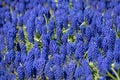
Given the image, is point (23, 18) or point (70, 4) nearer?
point (23, 18)

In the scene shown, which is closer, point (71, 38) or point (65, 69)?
point (65, 69)

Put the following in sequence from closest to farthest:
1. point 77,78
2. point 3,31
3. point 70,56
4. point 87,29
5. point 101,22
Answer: point 77,78
point 70,56
point 87,29
point 101,22
point 3,31

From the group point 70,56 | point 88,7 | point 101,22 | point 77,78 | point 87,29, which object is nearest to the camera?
point 77,78

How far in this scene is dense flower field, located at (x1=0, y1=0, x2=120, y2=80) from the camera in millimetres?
5008

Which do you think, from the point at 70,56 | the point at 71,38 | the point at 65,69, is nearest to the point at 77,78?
the point at 65,69

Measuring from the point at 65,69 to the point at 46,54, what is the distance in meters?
0.58

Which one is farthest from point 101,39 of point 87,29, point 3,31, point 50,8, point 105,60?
point 50,8

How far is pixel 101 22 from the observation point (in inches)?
252

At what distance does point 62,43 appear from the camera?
6.15 meters

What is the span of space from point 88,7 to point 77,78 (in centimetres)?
320

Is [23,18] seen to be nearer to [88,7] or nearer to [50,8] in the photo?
[50,8]

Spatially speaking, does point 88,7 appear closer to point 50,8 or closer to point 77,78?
point 50,8

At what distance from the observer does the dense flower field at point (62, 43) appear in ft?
16.4

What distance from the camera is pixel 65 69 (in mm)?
5062
